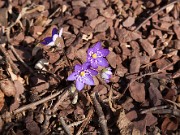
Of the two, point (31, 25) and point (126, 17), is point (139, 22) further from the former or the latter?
point (31, 25)

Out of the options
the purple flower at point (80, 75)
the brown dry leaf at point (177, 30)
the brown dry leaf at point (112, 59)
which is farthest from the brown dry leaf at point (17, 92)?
the brown dry leaf at point (177, 30)

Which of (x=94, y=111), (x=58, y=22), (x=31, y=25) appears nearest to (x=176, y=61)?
(x=94, y=111)

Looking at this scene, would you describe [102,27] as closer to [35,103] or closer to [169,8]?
[169,8]

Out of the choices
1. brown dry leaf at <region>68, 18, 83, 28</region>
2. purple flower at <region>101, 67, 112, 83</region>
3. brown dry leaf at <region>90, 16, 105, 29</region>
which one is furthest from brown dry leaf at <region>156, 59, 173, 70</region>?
brown dry leaf at <region>68, 18, 83, 28</region>

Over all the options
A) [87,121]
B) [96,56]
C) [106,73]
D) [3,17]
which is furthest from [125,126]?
[3,17]

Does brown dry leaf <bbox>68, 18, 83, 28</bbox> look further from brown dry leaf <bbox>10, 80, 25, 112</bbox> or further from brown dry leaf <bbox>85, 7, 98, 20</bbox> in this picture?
brown dry leaf <bbox>10, 80, 25, 112</bbox>

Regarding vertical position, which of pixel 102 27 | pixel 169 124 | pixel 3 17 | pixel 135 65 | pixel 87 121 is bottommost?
pixel 169 124
